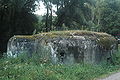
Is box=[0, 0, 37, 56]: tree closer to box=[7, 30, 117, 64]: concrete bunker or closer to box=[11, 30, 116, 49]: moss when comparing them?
box=[7, 30, 117, 64]: concrete bunker

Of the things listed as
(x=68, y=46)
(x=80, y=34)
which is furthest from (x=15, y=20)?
(x=68, y=46)

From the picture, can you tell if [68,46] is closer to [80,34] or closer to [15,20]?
[80,34]

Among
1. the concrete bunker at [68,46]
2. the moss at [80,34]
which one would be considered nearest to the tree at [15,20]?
the concrete bunker at [68,46]

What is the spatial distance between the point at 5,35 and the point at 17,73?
18924 mm

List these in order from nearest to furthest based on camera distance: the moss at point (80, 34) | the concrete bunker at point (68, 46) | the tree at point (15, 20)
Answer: the concrete bunker at point (68, 46) → the moss at point (80, 34) → the tree at point (15, 20)

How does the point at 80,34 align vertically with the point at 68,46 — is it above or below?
above

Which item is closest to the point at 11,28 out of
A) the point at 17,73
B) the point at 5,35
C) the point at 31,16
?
the point at 5,35

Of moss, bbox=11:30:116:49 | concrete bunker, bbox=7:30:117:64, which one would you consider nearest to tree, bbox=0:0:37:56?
concrete bunker, bbox=7:30:117:64

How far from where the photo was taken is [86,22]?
104ft

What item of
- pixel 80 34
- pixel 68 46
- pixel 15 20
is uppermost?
pixel 15 20

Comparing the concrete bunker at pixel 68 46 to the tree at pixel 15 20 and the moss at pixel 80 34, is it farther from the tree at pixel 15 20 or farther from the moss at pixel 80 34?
the tree at pixel 15 20

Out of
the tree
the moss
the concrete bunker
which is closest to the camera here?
the concrete bunker

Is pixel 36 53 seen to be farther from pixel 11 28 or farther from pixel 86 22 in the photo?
pixel 86 22

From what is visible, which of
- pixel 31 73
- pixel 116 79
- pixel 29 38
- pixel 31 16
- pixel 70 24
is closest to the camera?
pixel 31 73
